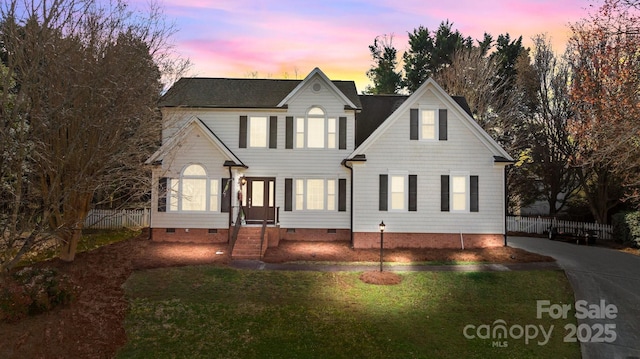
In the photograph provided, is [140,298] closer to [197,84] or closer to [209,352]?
[209,352]

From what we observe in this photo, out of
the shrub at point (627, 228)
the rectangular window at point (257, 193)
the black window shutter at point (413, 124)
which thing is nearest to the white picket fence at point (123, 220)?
the rectangular window at point (257, 193)

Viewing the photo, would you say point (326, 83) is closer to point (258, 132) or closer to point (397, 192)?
point (258, 132)

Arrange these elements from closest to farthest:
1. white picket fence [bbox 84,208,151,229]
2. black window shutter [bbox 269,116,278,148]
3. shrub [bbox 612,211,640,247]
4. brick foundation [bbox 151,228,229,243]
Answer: brick foundation [bbox 151,228,229,243] → black window shutter [bbox 269,116,278,148] → shrub [bbox 612,211,640,247] → white picket fence [bbox 84,208,151,229]

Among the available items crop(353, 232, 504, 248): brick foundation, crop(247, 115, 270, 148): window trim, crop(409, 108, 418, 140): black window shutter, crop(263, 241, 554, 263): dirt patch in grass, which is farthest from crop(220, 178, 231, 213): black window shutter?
crop(409, 108, 418, 140): black window shutter

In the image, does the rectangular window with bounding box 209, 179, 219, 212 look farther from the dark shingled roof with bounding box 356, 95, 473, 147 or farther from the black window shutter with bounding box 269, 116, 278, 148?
the dark shingled roof with bounding box 356, 95, 473, 147

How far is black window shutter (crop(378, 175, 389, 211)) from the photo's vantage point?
17.8 m

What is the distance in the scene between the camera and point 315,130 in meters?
19.5

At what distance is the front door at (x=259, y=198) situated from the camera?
768 inches

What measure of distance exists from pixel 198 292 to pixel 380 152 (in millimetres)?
10700

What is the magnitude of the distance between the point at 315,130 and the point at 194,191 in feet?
23.2

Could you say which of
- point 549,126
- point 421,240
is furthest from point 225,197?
point 549,126

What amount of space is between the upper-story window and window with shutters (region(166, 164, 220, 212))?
5.07 metres

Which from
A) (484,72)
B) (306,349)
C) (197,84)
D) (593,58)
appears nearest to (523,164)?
(484,72)

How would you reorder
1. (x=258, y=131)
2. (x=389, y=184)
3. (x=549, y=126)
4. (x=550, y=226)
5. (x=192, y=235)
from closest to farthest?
(x=389, y=184) → (x=192, y=235) → (x=258, y=131) → (x=550, y=226) → (x=549, y=126)
